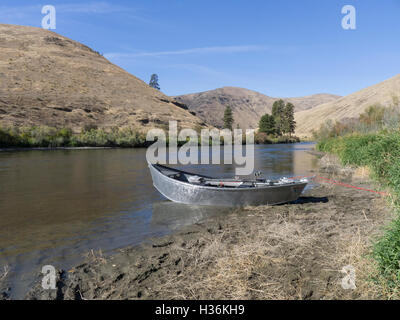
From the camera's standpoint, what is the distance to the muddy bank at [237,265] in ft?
14.3

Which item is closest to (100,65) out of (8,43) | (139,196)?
(8,43)

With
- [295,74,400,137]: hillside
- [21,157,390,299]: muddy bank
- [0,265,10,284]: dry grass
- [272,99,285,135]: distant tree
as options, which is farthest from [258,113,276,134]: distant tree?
[0,265,10,284]: dry grass

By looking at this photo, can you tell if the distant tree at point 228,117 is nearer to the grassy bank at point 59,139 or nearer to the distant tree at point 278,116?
the distant tree at point 278,116

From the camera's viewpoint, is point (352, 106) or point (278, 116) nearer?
point (278, 116)

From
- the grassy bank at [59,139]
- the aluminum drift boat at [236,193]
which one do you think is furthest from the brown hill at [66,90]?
the aluminum drift boat at [236,193]

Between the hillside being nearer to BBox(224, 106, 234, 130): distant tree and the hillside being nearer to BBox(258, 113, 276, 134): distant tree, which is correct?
BBox(258, 113, 276, 134): distant tree

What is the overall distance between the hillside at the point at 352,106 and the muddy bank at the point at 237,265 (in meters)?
116

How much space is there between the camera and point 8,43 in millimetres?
100625

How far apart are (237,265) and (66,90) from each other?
91.8 m

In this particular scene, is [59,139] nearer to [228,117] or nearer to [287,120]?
[228,117]

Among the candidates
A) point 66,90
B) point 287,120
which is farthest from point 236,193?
point 287,120

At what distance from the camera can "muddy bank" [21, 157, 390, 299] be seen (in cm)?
436

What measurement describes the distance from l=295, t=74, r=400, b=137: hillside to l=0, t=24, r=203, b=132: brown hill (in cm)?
6841

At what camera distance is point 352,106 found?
138875mm
